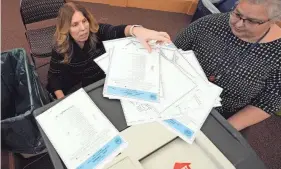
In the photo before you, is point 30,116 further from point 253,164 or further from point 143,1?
point 143,1

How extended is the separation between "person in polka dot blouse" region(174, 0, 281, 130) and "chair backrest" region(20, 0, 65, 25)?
0.90m

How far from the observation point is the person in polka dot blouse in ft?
3.02

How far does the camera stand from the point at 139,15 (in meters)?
2.37

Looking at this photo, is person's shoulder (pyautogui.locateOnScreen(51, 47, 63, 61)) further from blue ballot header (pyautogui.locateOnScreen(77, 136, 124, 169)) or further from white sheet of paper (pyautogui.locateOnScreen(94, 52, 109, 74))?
blue ballot header (pyautogui.locateOnScreen(77, 136, 124, 169))

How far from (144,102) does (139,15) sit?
1.74m

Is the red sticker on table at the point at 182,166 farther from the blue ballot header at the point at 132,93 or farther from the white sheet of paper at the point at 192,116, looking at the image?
the blue ballot header at the point at 132,93

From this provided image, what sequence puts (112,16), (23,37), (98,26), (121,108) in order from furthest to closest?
1. (112,16)
2. (23,37)
3. (98,26)
4. (121,108)

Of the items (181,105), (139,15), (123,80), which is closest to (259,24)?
(181,105)

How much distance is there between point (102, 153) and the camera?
0.67 metres

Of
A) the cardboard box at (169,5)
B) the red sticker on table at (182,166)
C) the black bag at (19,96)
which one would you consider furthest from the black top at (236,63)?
the cardboard box at (169,5)

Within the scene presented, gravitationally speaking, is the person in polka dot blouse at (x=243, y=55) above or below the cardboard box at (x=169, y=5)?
above

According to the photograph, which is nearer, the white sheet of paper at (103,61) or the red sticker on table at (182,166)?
the red sticker on table at (182,166)

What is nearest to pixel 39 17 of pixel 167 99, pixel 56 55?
pixel 56 55

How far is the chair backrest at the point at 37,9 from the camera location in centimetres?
Result: 152
